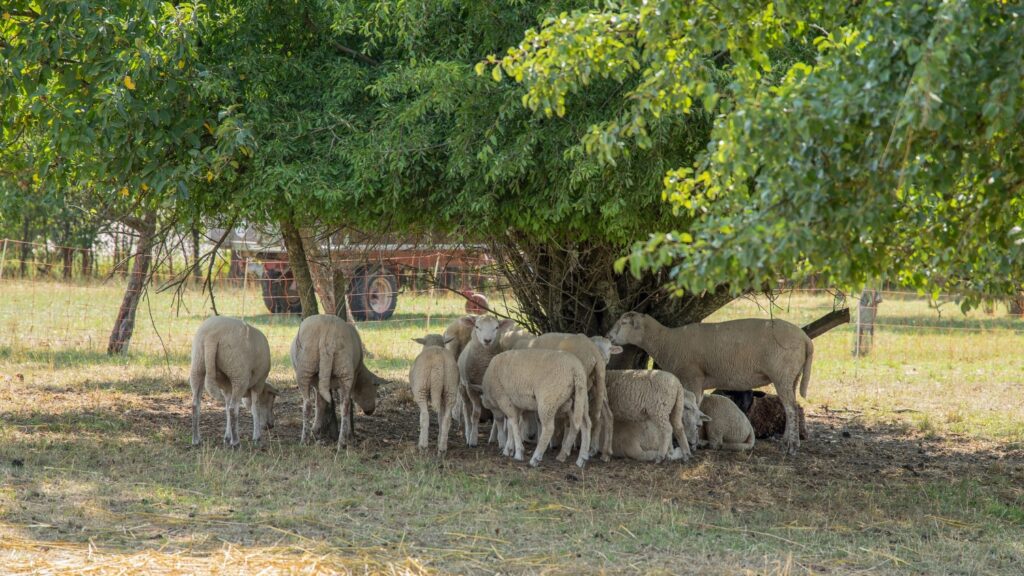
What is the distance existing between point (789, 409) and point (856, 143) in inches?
257

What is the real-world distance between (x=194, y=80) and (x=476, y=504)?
14.4 feet

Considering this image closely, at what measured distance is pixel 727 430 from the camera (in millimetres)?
10578

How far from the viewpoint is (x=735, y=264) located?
4.53 m

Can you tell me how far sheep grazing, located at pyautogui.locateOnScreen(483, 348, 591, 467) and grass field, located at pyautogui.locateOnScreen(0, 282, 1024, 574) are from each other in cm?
28

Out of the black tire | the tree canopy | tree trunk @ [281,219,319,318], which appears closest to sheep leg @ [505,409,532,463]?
tree trunk @ [281,219,319,318]

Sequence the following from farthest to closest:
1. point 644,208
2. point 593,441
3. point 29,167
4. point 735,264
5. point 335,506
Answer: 1. point 29,167
2. point 593,441
3. point 644,208
4. point 335,506
5. point 735,264

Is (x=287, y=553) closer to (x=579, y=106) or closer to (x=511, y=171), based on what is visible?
(x=511, y=171)

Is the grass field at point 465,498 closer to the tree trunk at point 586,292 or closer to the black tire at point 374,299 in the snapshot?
the tree trunk at point 586,292

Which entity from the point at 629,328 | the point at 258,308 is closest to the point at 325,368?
the point at 629,328

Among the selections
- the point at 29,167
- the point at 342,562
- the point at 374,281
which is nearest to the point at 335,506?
the point at 342,562

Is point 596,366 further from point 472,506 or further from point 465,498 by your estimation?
point 472,506

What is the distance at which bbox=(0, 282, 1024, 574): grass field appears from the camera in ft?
20.1

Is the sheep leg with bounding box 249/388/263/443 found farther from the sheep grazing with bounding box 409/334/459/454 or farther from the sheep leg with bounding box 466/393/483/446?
the sheep leg with bounding box 466/393/483/446

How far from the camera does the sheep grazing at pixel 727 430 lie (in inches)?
416
